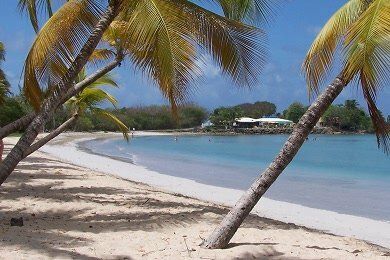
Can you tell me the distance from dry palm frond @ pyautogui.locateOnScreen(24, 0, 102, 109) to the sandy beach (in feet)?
6.24

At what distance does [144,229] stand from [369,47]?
3.97 m

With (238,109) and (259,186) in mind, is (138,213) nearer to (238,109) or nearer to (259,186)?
(259,186)

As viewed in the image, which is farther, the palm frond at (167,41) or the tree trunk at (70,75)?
the tree trunk at (70,75)

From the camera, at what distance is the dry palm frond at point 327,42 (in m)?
5.77

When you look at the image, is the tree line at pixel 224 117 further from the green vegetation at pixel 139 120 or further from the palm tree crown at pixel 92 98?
the palm tree crown at pixel 92 98

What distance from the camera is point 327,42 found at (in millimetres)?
5820

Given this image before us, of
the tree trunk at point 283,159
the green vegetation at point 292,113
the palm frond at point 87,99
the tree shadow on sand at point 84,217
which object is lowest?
the tree shadow on sand at point 84,217

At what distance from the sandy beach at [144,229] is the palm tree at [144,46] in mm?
1226

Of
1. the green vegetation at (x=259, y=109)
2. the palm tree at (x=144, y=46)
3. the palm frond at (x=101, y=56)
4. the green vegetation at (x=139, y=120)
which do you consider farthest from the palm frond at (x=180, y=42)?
the green vegetation at (x=259, y=109)

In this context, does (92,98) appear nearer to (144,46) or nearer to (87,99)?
(87,99)

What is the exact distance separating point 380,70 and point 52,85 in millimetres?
4212

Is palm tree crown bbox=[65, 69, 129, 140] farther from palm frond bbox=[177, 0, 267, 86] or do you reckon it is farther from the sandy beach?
palm frond bbox=[177, 0, 267, 86]

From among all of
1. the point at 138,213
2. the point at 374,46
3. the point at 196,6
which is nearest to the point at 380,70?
the point at 374,46

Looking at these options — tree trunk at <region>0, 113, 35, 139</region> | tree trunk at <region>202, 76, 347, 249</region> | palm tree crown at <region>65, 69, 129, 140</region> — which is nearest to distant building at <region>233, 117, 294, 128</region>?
palm tree crown at <region>65, 69, 129, 140</region>
